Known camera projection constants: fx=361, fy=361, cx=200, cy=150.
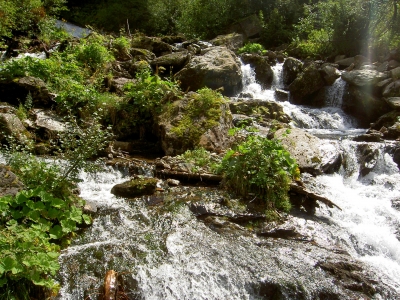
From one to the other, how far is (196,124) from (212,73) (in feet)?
16.4

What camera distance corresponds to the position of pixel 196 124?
27.1 feet

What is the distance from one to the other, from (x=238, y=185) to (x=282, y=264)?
75.3 inches

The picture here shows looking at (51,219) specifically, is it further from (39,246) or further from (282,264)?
(282,264)

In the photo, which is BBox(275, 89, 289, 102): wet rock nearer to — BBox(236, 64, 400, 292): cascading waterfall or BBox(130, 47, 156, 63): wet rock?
Answer: BBox(236, 64, 400, 292): cascading waterfall

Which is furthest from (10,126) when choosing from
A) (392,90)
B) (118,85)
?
(392,90)

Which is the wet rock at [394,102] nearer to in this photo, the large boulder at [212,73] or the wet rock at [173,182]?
the large boulder at [212,73]

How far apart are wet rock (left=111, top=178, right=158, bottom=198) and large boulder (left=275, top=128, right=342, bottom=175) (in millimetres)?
2929

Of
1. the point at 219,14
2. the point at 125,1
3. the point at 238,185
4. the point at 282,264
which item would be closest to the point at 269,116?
the point at 238,185

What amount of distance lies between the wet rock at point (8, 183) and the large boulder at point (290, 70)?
43.7 feet

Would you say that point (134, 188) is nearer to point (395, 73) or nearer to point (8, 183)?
point (8, 183)

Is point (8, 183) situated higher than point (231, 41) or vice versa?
point (231, 41)

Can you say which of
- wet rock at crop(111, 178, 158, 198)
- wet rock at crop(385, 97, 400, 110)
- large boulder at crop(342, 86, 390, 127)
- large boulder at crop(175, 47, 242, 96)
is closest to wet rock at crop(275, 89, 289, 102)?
large boulder at crop(175, 47, 242, 96)

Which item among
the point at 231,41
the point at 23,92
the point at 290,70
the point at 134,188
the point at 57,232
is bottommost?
the point at 134,188

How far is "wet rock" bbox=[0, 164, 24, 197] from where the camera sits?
436 cm
